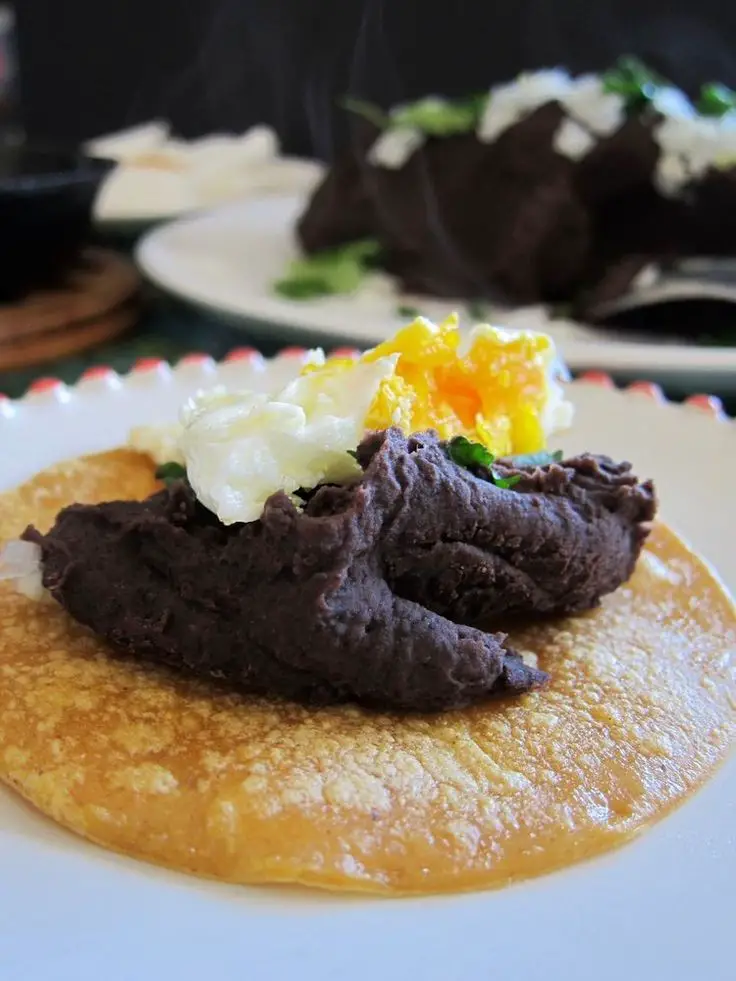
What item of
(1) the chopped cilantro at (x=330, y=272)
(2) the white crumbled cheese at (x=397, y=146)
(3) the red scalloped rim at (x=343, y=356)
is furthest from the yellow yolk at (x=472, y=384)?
(2) the white crumbled cheese at (x=397, y=146)

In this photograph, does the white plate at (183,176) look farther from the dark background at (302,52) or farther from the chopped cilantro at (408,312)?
the chopped cilantro at (408,312)

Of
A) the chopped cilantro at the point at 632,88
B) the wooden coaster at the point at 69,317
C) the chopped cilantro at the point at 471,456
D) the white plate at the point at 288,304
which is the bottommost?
the wooden coaster at the point at 69,317

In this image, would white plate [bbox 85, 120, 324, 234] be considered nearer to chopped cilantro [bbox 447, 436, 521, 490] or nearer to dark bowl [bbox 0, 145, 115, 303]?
dark bowl [bbox 0, 145, 115, 303]

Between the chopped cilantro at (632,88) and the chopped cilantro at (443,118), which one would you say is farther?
the chopped cilantro at (443,118)

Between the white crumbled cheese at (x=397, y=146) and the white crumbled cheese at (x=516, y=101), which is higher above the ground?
the white crumbled cheese at (x=516, y=101)

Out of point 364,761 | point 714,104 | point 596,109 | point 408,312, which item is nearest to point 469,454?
point 364,761

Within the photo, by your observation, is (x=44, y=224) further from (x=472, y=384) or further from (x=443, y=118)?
(x=472, y=384)

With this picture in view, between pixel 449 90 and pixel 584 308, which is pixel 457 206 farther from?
pixel 449 90

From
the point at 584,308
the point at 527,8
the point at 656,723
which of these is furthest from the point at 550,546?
the point at 527,8
